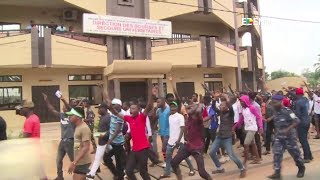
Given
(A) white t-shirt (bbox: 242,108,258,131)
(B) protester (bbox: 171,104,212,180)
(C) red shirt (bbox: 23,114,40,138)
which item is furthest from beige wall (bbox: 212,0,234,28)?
(C) red shirt (bbox: 23,114,40,138)

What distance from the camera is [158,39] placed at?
23.8m

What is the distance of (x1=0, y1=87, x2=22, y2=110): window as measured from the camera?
2067 cm

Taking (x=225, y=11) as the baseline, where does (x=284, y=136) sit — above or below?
below

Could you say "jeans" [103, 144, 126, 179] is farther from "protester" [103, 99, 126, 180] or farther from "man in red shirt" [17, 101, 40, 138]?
"man in red shirt" [17, 101, 40, 138]

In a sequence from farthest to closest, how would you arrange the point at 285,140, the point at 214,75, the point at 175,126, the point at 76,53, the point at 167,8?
the point at 214,75, the point at 167,8, the point at 76,53, the point at 175,126, the point at 285,140

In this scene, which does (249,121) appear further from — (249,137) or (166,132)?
(166,132)

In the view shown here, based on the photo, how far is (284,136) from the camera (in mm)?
8656

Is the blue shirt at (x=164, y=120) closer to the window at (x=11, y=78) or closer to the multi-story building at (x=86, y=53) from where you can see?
the multi-story building at (x=86, y=53)

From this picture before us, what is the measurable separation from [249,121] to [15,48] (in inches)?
494

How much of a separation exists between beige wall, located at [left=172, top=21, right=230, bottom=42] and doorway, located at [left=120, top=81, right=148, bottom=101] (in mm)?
5042

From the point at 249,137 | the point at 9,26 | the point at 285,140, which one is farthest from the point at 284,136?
the point at 9,26

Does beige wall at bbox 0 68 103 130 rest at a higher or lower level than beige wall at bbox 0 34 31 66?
lower

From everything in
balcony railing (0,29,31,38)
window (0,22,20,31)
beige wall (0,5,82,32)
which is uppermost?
beige wall (0,5,82,32)

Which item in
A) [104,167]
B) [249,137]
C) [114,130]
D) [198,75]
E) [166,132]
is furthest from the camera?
[198,75]
